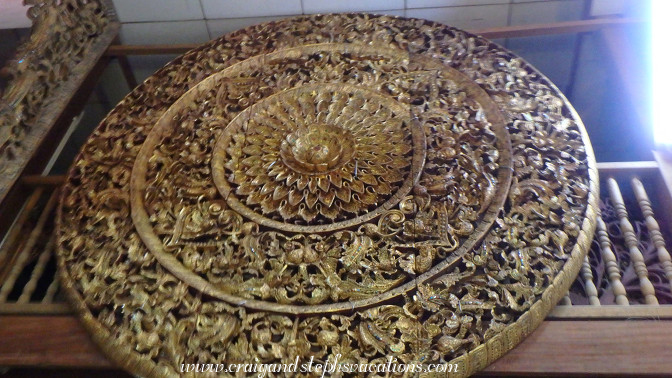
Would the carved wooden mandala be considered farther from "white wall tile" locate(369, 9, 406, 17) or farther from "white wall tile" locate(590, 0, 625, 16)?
"white wall tile" locate(590, 0, 625, 16)

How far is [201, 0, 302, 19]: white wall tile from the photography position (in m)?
1.79

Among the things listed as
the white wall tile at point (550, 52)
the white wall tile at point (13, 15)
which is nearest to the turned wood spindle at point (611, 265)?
the white wall tile at point (550, 52)

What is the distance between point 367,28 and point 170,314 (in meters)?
1.00

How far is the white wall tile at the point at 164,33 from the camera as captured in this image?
1.85m

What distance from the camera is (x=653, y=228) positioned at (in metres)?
1.16

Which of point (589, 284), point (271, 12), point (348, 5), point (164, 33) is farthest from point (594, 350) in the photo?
point (164, 33)

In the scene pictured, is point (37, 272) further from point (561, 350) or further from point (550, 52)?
point (550, 52)

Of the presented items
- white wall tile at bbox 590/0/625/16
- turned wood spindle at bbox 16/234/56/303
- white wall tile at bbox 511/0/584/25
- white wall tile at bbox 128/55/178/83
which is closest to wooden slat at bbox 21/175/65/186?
turned wood spindle at bbox 16/234/56/303

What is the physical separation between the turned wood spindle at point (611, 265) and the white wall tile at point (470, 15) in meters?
0.83

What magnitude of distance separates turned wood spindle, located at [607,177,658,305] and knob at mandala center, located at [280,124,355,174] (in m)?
0.62

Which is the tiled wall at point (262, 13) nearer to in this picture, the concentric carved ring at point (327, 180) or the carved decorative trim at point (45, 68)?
the carved decorative trim at point (45, 68)

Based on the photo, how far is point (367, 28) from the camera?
1.58 m

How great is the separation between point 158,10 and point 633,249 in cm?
161

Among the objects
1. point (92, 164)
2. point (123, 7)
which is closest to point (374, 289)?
point (92, 164)
